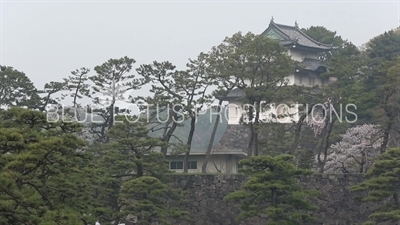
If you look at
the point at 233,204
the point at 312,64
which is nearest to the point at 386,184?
the point at 233,204

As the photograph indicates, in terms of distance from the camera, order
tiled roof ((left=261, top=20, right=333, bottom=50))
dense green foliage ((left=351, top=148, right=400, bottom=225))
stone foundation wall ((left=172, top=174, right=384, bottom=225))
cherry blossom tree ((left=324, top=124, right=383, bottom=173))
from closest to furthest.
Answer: dense green foliage ((left=351, top=148, right=400, bottom=225)), stone foundation wall ((left=172, top=174, right=384, bottom=225)), cherry blossom tree ((left=324, top=124, right=383, bottom=173)), tiled roof ((left=261, top=20, right=333, bottom=50))

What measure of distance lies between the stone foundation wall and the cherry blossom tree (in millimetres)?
1497

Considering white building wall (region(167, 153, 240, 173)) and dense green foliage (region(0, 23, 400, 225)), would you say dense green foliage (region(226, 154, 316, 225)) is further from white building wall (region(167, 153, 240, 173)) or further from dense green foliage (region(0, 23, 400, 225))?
white building wall (region(167, 153, 240, 173))

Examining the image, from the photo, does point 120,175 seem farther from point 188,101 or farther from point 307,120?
point 307,120

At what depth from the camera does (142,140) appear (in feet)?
63.4

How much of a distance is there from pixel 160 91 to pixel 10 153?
12538mm

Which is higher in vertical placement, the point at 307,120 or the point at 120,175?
the point at 307,120

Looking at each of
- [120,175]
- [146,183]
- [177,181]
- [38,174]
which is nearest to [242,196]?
[146,183]

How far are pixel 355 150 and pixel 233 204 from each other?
5.06 metres

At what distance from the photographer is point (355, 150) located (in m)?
23.8

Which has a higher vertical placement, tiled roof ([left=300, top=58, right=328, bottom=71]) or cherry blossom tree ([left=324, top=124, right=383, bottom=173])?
tiled roof ([left=300, top=58, right=328, bottom=71])

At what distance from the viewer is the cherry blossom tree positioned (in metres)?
23.5

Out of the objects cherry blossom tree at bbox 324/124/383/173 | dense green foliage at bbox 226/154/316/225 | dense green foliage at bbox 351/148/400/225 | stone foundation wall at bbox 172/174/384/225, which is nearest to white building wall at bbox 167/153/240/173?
stone foundation wall at bbox 172/174/384/225

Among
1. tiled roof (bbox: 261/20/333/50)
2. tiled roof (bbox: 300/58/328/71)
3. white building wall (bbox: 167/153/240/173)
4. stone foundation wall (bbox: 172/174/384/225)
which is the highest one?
tiled roof (bbox: 261/20/333/50)
